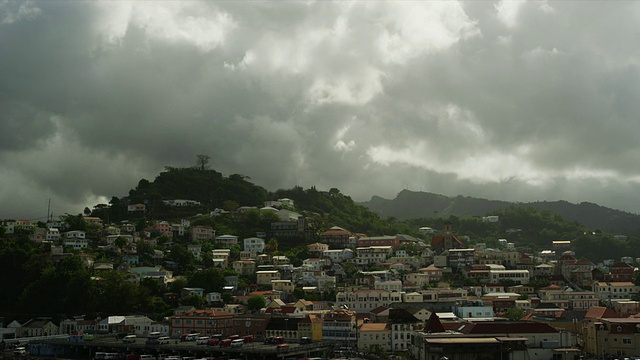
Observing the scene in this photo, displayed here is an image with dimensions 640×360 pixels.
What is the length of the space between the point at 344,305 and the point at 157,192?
2386 inches

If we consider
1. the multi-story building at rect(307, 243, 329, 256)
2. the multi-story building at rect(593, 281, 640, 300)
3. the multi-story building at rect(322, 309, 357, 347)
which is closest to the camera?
the multi-story building at rect(322, 309, 357, 347)

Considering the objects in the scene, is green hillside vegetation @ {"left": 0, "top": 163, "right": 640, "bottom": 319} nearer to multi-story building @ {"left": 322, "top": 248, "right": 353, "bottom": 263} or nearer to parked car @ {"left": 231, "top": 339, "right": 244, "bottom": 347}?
multi-story building @ {"left": 322, "top": 248, "right": 353, "bottom": 263}

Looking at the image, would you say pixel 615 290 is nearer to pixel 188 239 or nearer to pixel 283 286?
pixel 283 286

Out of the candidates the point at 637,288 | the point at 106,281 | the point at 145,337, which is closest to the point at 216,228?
the point at 106,281

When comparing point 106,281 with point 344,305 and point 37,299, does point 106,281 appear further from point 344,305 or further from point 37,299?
point 344,305

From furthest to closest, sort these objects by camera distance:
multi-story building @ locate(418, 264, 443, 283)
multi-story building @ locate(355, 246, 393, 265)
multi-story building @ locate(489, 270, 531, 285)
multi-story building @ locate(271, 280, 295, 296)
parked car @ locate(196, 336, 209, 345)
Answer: multi-story building @ locate(355, 246, 393, 265) < multi-story building @ locate(418, 264, 443, 283) < multi-story building @ locate(489, 270, 531, 285) < multi-story building @ locate(271, 280, 295, 296) < parked car @ locate(196, 336, 209, 345)

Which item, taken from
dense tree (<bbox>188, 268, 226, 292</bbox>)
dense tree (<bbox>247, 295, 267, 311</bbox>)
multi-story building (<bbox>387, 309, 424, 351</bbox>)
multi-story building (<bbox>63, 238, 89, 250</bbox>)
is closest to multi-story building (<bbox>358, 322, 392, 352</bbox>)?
multi-story building (<bbox>387, 309, 424, 351</bbox>)

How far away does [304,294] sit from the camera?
265ft

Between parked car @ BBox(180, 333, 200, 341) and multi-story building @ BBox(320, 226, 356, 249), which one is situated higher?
multi-story building @ BBox(320, 226, 356, 249)

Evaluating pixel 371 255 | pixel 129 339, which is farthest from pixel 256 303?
pixel 371 255

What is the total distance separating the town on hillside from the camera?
5697 centimetres

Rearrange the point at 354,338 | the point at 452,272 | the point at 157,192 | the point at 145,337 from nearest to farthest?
the point at 354,338 → the point at 145,337 → the point at 452,272 → the point at 157,192

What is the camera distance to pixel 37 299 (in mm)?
77438

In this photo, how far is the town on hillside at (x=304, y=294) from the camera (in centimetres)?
5697
